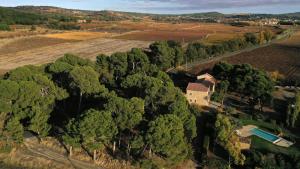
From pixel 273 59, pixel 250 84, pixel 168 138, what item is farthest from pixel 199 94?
pixel 273 59

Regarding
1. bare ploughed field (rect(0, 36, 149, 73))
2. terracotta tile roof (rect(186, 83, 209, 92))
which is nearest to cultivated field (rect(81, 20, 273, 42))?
bare ploughed field (rect(0, 36, 149, 73))

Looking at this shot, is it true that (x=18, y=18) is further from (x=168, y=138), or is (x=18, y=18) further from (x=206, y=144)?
(x=168, y=138)

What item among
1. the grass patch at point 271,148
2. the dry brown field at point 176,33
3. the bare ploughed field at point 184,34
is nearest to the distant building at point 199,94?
the grass patch at point 271,148

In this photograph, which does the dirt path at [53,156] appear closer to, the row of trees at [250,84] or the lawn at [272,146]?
the lawn at [272,146]

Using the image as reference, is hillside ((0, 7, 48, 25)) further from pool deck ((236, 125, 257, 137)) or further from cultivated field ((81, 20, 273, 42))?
pool deck ((236, 125, 257, 137))

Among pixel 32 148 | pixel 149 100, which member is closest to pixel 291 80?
pixel 149 100
